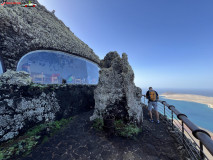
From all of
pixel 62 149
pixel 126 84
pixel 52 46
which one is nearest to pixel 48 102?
pixel 62 149

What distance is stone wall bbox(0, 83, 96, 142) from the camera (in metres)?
3.88

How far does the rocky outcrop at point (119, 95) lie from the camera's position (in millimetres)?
5094

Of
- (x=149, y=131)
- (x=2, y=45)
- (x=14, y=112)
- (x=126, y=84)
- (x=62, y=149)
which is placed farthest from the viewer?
(x=2, y=45)

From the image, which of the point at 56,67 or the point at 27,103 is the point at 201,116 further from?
the point at 27,103

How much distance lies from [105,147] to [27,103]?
4.36m

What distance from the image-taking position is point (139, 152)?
3.51 meters

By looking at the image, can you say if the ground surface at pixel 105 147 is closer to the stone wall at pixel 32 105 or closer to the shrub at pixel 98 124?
the shrub at pixel 98 124

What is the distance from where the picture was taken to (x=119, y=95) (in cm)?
534

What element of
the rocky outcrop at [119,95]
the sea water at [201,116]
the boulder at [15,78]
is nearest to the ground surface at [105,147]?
the rocky outcrop at [119,95]

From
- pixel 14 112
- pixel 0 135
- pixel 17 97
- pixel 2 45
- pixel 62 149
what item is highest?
pixel 2 45

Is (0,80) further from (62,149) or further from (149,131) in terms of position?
(149,131)

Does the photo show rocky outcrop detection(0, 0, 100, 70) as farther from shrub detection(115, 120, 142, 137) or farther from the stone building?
shrub detection(115, 120, 142, 137)

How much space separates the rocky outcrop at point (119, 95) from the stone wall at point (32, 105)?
2225mm

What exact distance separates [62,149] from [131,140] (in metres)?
3.03
